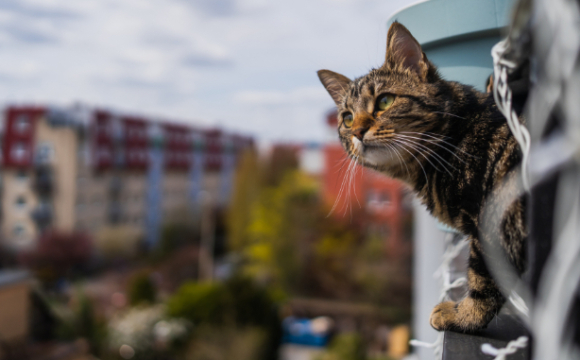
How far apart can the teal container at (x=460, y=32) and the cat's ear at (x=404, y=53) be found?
0.31 ft

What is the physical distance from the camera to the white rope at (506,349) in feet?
1.53

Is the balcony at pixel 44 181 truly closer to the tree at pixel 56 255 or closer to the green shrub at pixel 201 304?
the tree at pixel 56 255

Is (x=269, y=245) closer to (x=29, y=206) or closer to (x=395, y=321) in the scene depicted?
(x=395, y=321)

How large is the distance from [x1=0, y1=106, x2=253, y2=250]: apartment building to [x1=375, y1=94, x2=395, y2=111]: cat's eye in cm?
1385

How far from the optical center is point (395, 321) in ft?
29.0

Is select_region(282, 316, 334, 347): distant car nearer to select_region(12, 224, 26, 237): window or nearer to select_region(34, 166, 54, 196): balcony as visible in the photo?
select_region(34, 166, 54, 196): balcony

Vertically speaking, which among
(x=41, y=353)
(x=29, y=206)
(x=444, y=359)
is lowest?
(x=41, y=353)

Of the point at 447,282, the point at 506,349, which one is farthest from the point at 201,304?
the point at 506,349

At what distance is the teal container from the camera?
587 millimetres

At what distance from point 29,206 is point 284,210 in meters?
8.26

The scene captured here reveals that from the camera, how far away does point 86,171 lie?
13.5m

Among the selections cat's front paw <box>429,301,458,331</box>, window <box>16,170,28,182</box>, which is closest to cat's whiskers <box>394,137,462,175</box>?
cat's front paw <box>429,301,458,331</box>

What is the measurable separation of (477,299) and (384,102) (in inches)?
12.4

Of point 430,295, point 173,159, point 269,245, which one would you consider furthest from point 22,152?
point 430,295
